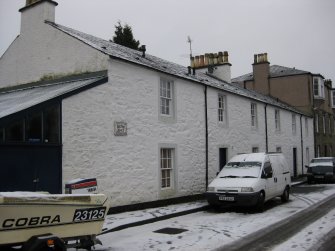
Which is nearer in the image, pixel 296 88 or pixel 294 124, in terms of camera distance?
pixel 294 124

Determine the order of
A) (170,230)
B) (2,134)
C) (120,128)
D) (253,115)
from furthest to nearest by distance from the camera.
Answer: (253,115) → (120,128) → (170,230) → (2,134)

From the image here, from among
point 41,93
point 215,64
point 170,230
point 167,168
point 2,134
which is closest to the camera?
point 2,134

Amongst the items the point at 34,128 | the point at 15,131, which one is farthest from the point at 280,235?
the point at 15,131

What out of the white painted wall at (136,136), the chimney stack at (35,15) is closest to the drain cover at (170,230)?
the white painted wall at (136,136)

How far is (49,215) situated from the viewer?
6059mm

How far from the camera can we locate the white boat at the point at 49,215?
5578mm

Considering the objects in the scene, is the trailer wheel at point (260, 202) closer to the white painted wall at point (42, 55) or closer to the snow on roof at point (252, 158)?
the snow on roof at point (252, 158)

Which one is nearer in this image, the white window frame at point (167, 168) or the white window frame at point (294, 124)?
the white window frame at point (167, 168)

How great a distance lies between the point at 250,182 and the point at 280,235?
3947mm

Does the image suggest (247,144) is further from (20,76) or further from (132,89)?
(20,76)

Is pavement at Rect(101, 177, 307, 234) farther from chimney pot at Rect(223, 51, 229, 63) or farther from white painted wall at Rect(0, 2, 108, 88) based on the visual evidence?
chimney pot at Rect(223, 51, 229, 63)

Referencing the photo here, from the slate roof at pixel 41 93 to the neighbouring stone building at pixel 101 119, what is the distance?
59 millimetres

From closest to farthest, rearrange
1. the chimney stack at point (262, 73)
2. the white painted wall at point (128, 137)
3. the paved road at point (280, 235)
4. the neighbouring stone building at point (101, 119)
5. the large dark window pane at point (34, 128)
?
the paved road at point (280, 235) → the large dark window pane at point (34, 128) → the neighbouring stone building at point (101, 119) → the white painted wall at point (128, 137) → the chimney stack at point (262, 73)

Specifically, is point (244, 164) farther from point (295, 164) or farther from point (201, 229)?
point (295, 164)
